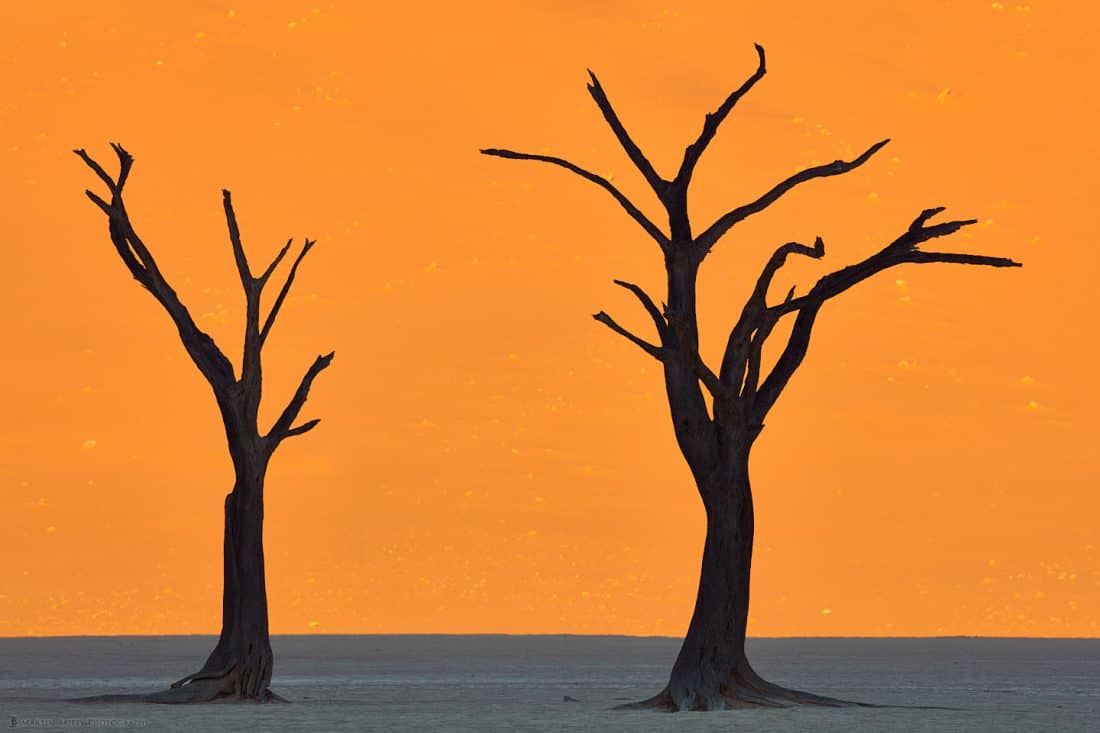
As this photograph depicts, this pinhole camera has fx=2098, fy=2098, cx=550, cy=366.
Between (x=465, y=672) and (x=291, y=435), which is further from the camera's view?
(x=465, y=672)

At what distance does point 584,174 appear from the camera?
34312mm

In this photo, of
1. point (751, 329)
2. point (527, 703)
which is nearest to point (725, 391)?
point (751, 329)

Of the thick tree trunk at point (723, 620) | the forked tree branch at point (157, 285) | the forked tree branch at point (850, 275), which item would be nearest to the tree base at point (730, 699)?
the thick tree trunk at point (723, 620)

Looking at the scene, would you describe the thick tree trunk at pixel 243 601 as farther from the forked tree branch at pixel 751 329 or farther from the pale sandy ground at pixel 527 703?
the forked tree branch at pixel 751 329

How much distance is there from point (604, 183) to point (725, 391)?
3.97 metres

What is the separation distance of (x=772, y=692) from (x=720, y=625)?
1362 millimetres

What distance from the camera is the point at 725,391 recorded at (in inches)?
1307

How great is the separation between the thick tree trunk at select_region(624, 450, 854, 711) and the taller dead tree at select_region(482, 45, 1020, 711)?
16mm

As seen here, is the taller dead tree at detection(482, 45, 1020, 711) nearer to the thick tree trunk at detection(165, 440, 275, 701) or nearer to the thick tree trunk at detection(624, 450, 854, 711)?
the thick tree trunk at detection(624, 450, 854, 711)

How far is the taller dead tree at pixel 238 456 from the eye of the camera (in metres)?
35.5

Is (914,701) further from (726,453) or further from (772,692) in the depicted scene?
(726,453)

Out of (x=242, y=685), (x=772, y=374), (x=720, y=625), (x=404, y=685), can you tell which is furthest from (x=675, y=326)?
(x=404, y=685)

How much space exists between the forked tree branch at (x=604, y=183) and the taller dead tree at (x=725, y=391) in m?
0.02

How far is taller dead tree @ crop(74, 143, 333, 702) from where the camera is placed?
35531 millimetres
